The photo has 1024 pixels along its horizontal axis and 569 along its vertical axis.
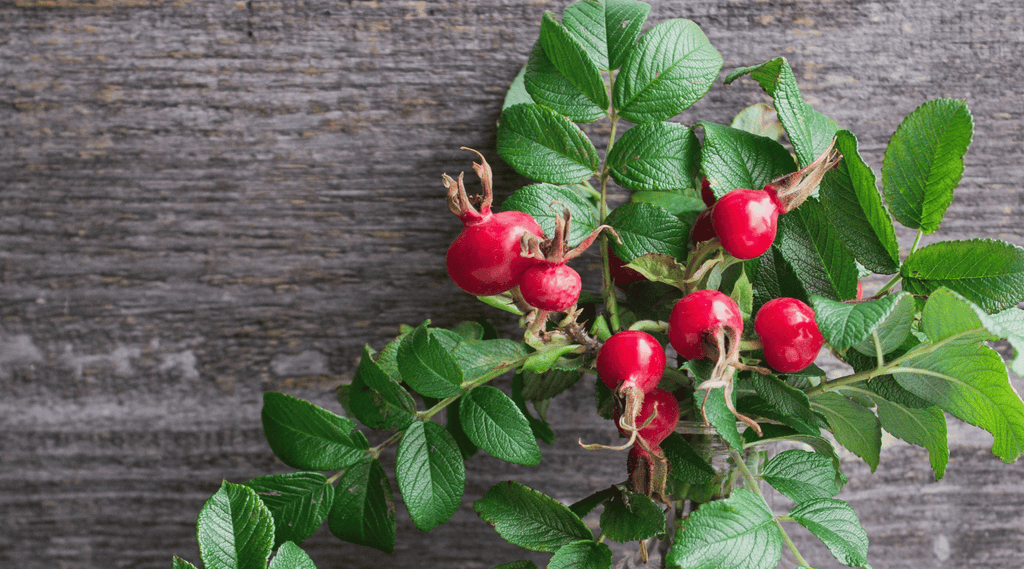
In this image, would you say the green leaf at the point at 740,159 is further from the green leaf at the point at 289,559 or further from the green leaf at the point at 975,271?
the green leaf at the point at 289,559

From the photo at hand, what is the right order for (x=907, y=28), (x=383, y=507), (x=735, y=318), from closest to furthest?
1. (x=735, y=318)
2. (x=383, y=507)
3. (x=907, y=28)

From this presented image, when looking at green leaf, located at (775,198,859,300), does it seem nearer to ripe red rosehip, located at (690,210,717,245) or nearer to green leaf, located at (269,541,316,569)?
ripe red rosehip, located at (690,210,717,245)

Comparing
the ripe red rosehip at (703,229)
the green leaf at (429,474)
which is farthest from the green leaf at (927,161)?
the green leaf at (429,474)

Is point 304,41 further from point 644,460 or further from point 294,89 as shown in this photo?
point 644,460

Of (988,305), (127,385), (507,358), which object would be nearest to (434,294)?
(507,358)

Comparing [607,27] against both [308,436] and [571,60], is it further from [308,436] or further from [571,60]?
[308,436]

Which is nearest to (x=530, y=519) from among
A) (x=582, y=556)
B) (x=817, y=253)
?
(x=582, y=556)
